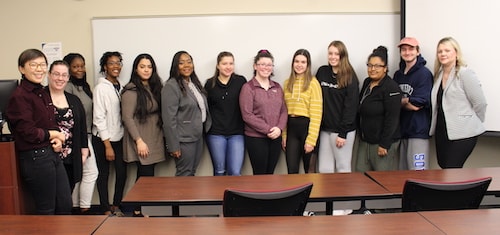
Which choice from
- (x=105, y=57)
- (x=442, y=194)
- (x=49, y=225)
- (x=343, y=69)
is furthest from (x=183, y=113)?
(x=442, y=194)

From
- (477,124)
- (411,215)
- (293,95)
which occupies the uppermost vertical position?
(293,95)

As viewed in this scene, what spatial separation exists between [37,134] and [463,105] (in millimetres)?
3229

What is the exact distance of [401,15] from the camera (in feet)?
13.4

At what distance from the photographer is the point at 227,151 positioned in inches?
157

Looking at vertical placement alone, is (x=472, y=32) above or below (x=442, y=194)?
above

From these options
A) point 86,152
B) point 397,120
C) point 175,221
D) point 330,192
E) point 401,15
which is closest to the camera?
point 175,221

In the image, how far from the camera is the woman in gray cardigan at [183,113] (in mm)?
3635

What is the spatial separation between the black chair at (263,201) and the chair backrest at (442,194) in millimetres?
541

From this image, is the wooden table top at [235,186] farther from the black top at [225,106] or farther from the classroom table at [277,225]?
the black top at [225,106]

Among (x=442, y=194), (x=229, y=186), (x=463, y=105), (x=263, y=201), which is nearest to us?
(x=263, y=201)

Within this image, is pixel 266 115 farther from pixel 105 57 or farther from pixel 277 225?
pixel 277 225

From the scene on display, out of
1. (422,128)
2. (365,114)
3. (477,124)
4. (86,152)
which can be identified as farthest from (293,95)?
(86,152)

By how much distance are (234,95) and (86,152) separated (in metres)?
1.37

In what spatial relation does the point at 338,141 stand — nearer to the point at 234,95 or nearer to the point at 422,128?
the point at 422,128
